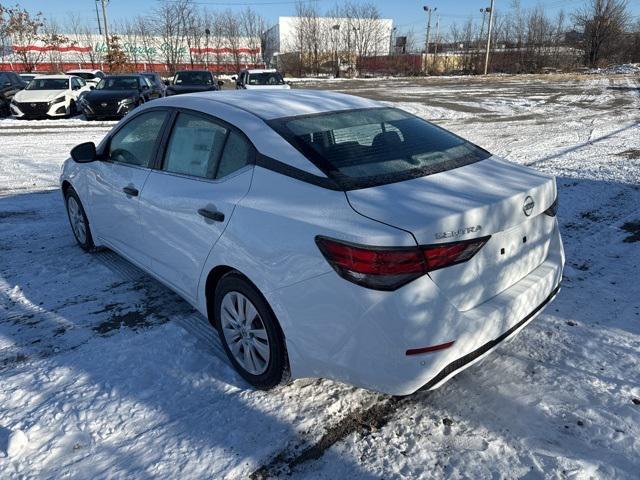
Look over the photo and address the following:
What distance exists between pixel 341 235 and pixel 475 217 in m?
0.65

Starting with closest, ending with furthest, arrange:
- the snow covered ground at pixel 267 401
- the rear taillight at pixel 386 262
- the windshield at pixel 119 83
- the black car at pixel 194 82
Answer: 1. the rear taillight at pixel 386 262
2. the snow covered ground at pixel 267 401
3. the windshield at pixel 119 83
4. the black car at pixel 194 82

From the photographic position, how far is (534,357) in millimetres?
3139

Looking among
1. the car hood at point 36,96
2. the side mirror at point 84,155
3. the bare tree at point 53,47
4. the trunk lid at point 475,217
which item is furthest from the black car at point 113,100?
the bare tree at point 53,47

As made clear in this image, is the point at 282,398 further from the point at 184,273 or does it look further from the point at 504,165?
the point at 504,165

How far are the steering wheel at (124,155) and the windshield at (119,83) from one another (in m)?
14.7

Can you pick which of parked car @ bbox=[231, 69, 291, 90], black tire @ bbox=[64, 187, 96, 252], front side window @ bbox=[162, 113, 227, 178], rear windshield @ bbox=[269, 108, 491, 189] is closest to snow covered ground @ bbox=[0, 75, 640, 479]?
black tire @ bbox=[64, 187, 96, 252]

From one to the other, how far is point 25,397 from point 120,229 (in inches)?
62.5

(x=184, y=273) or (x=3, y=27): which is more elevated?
(x=3, y=27)

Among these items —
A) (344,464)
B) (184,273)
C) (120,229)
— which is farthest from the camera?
(120,229)

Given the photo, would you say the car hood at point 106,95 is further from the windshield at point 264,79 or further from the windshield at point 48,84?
the windshield at point 264,79

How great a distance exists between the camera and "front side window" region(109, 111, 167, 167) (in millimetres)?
3704

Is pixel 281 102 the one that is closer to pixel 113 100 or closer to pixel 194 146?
pixel 194 146

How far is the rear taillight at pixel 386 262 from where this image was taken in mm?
2162

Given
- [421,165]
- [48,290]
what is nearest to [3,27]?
[48,290]
